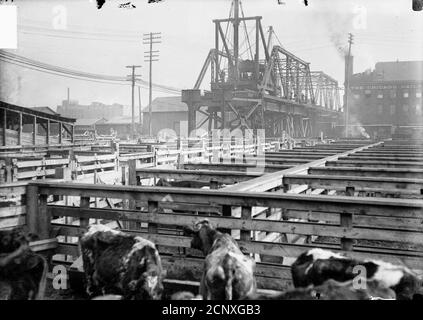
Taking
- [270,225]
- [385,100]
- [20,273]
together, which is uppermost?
[385,100]

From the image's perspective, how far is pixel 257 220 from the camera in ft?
17.2

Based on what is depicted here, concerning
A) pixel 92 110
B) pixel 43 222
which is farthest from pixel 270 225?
pixel 92 110

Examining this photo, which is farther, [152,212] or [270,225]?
[152,212]

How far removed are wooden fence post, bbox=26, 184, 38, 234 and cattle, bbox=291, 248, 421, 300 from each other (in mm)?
3915

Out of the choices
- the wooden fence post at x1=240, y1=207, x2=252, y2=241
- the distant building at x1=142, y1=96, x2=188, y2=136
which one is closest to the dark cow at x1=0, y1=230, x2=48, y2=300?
the wooden fence post at x1=240, y1=207, x2=252, y2=241

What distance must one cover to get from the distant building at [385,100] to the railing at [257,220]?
66.9m

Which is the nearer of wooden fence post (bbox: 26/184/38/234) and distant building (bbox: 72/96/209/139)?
wooden fence post (bbox: 26/184/38/234)

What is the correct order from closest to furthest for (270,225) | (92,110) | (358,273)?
(358,273) → (270,225) → (92,110)

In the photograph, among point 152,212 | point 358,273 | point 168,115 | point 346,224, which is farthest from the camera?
point 168,115

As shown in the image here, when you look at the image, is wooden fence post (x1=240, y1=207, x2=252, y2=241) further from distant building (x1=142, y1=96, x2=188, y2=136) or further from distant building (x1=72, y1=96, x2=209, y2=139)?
distant building (x1=72, y1=96, x2=209, y2=139)

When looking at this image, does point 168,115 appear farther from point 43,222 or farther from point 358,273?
point 358,273

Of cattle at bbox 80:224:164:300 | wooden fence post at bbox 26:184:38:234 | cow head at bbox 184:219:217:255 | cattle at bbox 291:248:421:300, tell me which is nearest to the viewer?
cattle at bbox 291:248:421:300

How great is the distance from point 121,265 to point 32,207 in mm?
2554

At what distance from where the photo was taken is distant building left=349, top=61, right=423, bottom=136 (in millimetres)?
70562
